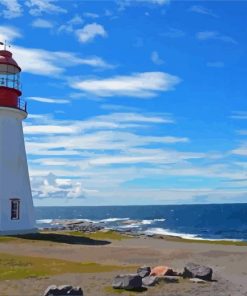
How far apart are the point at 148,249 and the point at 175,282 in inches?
441

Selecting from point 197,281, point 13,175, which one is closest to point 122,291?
point 197,281

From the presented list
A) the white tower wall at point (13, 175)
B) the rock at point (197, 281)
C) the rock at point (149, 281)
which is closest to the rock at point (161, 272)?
the rock at point (149, 281)

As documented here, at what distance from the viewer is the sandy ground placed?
15.4 m

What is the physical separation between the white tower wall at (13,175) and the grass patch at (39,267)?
9.51m

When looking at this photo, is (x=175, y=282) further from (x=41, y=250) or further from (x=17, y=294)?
(x=41, y=250)

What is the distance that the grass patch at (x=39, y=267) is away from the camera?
59.4ft

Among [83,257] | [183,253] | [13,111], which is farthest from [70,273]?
Result: [13,111]

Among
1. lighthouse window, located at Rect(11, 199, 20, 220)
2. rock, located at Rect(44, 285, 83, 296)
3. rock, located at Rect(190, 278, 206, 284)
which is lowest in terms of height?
rock, located at Rect(190, 278, 206, 284)

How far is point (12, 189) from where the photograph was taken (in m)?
32.2

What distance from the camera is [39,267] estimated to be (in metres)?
19.8

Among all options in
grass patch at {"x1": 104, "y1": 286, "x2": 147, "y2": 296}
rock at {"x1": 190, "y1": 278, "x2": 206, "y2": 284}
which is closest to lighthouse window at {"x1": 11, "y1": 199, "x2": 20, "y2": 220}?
grass patch at {"x1": 104, "y1": 286, "x2": 147, "y2": 296}

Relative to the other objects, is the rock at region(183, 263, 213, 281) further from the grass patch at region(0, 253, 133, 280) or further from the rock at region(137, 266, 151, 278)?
the grass patch at region(0, 253, 133, 280)

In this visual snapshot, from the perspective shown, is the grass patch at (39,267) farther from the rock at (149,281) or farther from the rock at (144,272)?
the rock at (149,281)

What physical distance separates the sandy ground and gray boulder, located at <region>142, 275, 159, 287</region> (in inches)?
12.1
